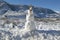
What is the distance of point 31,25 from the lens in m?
16.6

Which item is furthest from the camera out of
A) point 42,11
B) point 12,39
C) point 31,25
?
point 42,11

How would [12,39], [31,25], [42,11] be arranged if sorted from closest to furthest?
[12,39] → [31,25] → [42,11]

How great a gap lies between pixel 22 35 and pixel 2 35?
3.77 ft

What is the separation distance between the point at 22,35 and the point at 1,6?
102ft

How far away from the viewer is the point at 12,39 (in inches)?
612

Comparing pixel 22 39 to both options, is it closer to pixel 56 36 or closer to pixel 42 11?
pixel 56 36

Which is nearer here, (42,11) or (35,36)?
(35,36)

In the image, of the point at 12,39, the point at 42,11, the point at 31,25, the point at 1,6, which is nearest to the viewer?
the point at 12,39

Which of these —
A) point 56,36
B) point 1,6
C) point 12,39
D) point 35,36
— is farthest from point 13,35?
point 1,6

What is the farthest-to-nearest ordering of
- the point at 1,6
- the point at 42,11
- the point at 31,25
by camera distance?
the point at 42,11, the point at 1,6, the point at 31,25

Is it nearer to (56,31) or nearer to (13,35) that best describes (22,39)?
(13,35)

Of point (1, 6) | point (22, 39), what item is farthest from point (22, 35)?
point (1, 6)

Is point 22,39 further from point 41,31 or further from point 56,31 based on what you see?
A: point 56,31

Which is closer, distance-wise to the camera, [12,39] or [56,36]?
[12,39]
